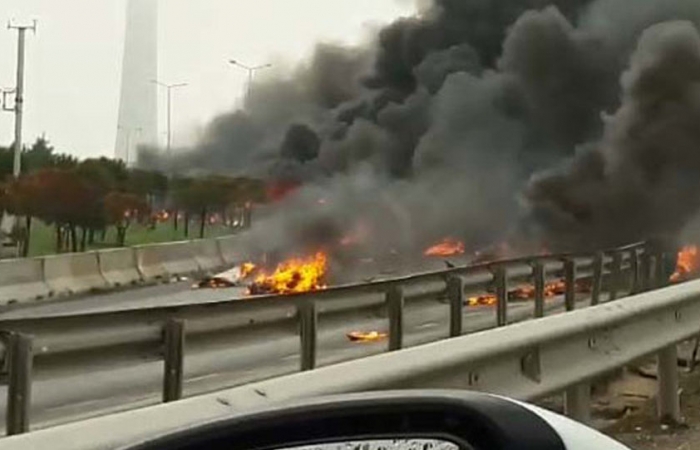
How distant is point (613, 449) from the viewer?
7.32 ft

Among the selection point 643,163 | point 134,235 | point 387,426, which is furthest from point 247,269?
point 387,426

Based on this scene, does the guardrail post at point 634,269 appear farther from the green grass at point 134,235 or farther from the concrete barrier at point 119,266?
the green grass at point 134,235

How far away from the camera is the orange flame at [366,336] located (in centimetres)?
1148

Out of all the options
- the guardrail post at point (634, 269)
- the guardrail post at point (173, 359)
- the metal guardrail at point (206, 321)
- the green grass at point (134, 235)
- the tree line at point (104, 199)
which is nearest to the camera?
the metal guardrail at point (206, 321)

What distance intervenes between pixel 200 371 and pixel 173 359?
86 centimetres

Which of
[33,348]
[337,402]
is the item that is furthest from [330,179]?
[337,402]

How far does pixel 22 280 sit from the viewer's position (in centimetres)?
2711

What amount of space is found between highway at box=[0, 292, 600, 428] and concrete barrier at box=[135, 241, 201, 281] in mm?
20554

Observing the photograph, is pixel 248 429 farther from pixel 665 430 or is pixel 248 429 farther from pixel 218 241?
pixel 218 241

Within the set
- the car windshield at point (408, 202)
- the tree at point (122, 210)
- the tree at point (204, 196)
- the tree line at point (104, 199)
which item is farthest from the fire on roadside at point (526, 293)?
the tree at point (122, 210)

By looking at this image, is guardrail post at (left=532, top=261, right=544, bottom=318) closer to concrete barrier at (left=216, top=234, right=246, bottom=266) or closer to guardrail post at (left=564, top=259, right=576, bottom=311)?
guardrail post at (left=564, top=259, right=576, bottom=311)

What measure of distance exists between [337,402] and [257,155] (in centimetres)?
3961

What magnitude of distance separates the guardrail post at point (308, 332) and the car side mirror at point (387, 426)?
7.41 m

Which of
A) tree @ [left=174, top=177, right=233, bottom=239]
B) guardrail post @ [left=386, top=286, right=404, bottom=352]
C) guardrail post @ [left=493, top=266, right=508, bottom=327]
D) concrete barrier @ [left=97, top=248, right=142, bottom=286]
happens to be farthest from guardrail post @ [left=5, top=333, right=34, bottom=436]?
tree @ [left=174, top=177, right=233, bottom=239]
